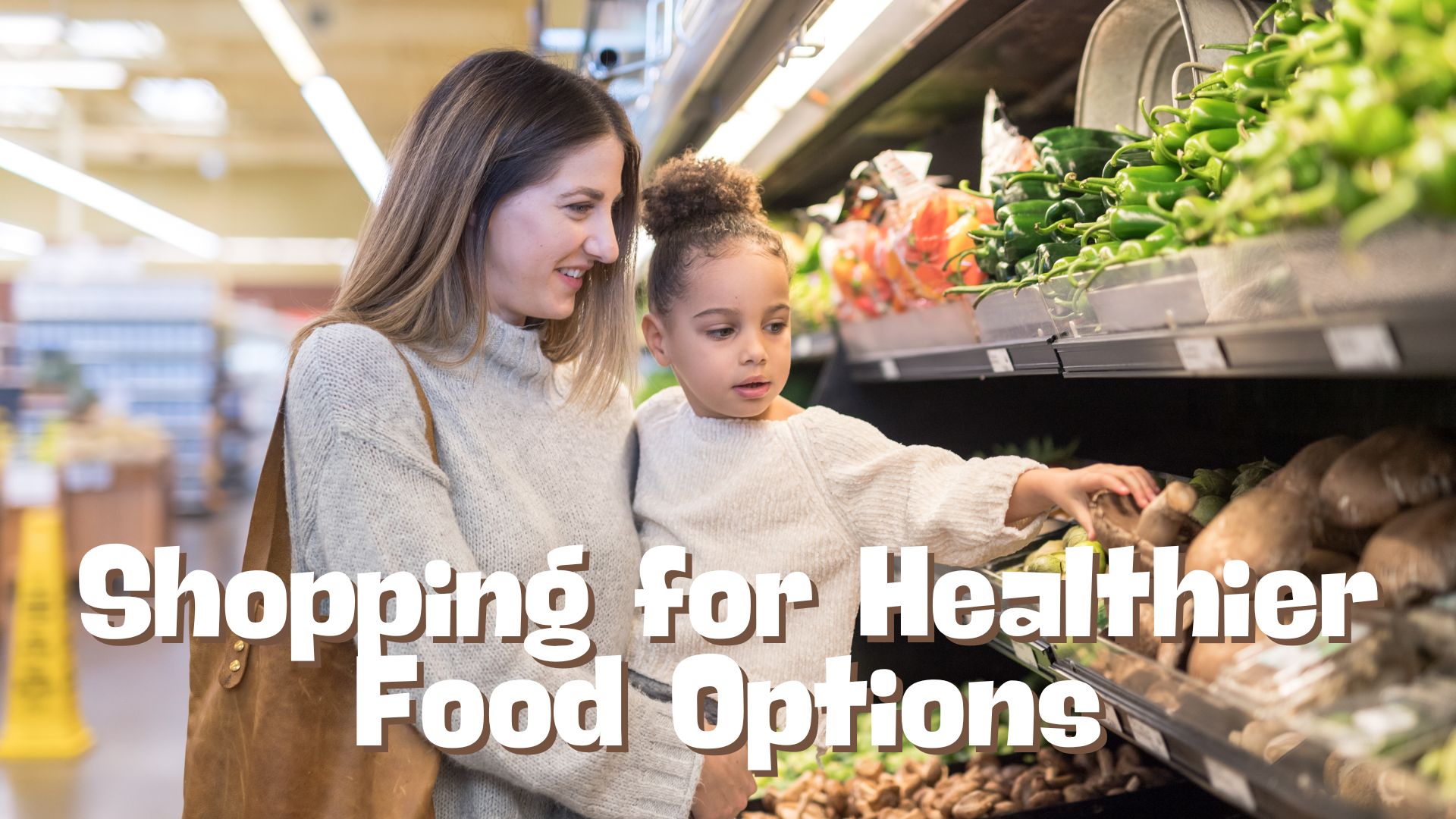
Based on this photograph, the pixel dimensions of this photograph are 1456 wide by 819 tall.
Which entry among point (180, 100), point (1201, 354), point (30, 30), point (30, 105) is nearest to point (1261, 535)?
point (1201, 354)

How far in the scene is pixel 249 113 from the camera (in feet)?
41.8

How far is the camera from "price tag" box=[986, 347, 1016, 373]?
147cm

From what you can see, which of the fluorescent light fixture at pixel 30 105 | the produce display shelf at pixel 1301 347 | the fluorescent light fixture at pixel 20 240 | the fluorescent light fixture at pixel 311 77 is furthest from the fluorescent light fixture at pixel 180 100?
the produce display shelf at pixel 1301 347

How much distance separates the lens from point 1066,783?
6.55ft

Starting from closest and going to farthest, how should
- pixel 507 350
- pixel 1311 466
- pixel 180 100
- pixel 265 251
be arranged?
pixel 1311 466 → pixel 507 350 → pixel 180 100 → pixel 265 251

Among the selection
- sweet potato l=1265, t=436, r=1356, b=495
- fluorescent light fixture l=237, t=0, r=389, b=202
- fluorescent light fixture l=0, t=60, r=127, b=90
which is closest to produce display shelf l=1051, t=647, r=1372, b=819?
sweet potato l=1265, t=436, r=1356, b=495

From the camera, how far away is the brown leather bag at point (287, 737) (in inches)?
52.7

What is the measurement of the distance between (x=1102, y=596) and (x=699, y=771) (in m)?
0.58

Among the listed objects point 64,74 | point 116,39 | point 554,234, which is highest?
point 64,74

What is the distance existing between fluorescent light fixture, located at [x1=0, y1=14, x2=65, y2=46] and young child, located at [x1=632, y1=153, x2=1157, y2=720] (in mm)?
8620

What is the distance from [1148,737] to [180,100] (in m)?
12.9

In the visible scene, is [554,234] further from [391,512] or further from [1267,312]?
[1267,312]

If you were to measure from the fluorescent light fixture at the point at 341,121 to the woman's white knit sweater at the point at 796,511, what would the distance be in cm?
530

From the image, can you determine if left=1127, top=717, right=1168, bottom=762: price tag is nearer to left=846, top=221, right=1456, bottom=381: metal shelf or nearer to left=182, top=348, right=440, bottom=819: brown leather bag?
left=846, top=221, right=1456, bottom=381: metal shelf
